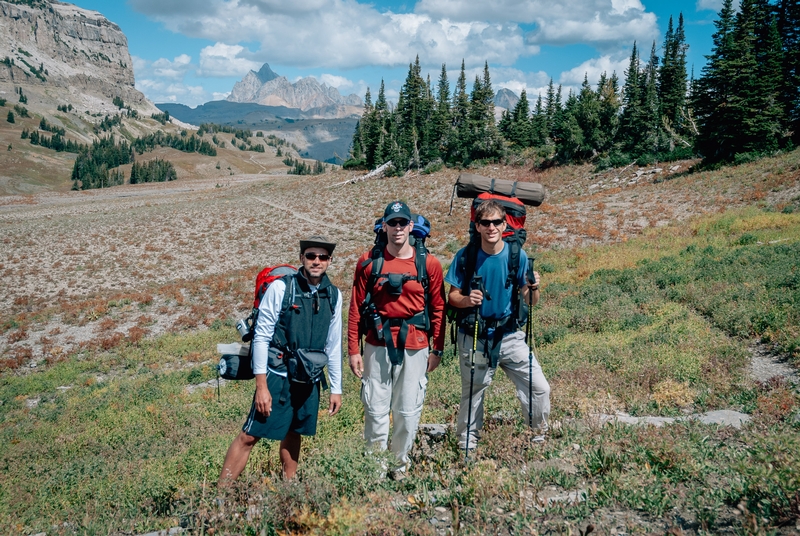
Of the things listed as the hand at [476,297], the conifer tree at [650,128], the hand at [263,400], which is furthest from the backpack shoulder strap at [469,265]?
the conifer tree at [650,128]

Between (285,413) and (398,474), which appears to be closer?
(285,413)

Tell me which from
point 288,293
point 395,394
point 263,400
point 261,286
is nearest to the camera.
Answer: point 263,400

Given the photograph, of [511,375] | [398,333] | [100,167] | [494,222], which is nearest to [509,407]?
[511,375]

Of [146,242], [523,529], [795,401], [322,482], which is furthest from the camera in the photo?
[146,242]

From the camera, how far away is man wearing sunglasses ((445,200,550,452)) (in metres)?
4.47

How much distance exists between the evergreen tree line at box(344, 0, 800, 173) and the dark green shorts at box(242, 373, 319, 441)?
123ft

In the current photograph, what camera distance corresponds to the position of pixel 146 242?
3400cm

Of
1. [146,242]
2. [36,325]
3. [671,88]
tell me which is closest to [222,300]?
[36,325]

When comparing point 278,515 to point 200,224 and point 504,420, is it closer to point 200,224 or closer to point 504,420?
point 504,420

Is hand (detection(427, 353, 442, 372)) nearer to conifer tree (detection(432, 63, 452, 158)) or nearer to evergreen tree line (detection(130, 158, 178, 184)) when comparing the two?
conifer tree (detection(432, 63, 452, 158))

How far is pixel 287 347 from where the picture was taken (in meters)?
4.26

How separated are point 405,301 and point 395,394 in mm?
926

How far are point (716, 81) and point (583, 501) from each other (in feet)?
136

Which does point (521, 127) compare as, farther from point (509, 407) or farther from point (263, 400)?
point (263, 400)
